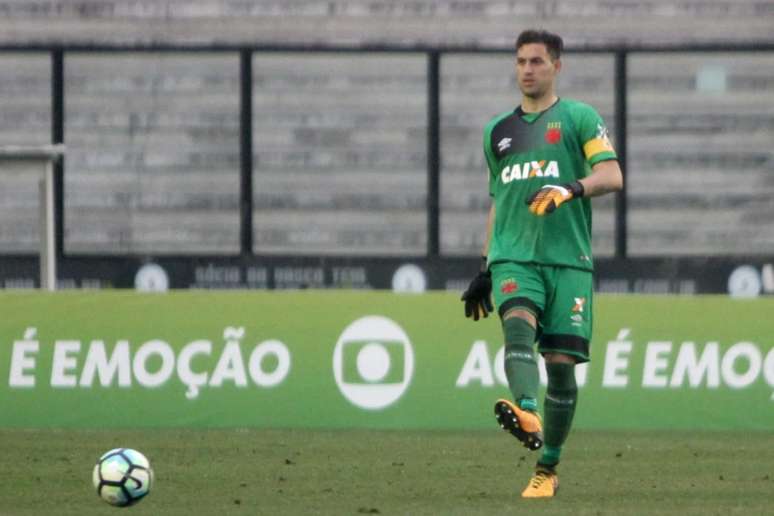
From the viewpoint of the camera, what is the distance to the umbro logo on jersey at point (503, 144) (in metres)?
11.1

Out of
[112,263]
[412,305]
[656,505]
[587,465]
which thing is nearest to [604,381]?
[412,305]

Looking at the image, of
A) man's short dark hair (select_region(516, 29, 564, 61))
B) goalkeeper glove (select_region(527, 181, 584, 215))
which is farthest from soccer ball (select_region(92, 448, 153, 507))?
man's short dark hair (select_region(516, 29, 564, 61))

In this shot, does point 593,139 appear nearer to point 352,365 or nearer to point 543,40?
point 543,40

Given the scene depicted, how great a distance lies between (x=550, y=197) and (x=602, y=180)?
1.19ft

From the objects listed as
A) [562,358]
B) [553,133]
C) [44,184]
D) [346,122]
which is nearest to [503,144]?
[553,133]

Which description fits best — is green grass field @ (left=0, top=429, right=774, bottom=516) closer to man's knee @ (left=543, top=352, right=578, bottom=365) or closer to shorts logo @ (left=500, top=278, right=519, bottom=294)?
man's knee @ (left=543, top=352, right=578, bottom=365)

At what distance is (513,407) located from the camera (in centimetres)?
1025

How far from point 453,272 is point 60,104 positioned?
14.4 ft

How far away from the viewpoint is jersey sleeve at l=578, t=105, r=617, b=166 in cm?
1096

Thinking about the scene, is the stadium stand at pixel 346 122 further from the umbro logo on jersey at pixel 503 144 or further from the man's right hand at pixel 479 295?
the umbro logo on jersey at pixel 503 144

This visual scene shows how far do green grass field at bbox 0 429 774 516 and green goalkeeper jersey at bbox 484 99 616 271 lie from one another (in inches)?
47.4

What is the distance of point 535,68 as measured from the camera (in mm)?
10984

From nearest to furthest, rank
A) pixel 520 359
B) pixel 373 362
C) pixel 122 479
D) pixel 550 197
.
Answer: pixel 122 479
pixel 550 197
pixel 520 359
pixel 373 362

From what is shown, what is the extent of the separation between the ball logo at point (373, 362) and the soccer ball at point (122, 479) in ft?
21.9
